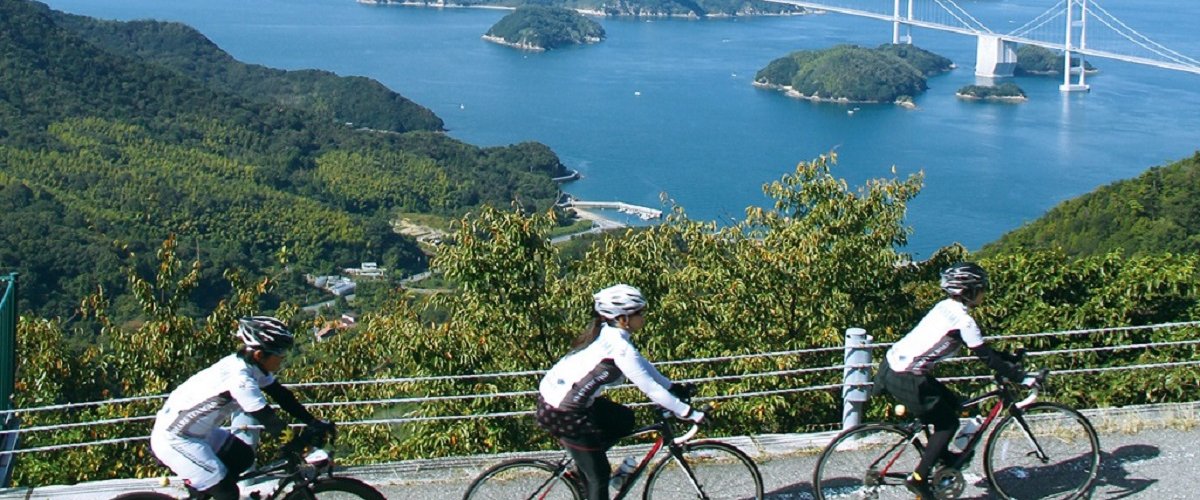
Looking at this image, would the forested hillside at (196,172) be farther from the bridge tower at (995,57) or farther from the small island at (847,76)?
the bridge tower at (995,57)

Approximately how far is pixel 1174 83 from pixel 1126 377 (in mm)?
62608

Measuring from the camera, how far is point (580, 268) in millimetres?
8234

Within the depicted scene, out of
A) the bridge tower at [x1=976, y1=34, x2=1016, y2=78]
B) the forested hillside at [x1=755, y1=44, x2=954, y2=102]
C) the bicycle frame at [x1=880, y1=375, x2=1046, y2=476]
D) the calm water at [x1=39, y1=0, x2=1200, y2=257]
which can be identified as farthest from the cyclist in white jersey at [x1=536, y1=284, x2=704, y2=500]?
the bridge tower at [x1=976, y1=34, x2=1016, y2=78]

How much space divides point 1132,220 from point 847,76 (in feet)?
154

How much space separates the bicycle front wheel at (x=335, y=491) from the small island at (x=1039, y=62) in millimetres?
69916

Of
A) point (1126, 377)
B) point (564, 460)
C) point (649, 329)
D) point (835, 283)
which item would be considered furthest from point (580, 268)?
point (564, 460)

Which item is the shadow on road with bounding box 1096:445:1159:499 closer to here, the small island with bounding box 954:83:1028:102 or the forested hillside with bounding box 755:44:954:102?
the small island with bounding box 954:83:1028:102

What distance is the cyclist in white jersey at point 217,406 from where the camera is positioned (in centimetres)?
324

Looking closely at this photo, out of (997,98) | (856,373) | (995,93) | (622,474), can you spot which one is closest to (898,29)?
(995,93)

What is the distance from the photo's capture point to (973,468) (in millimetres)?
4348

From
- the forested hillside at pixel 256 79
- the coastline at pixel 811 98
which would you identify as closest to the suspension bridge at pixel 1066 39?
the coastline at pixel 811 98

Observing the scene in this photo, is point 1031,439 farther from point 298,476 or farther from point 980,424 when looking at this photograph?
point 298,476

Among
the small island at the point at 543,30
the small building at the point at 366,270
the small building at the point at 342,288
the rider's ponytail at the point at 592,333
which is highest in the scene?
the rider's ponytail at the point at 592,333

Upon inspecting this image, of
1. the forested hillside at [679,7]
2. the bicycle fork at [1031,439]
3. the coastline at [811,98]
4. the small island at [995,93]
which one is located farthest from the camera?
the forested hillside at [679,7]
